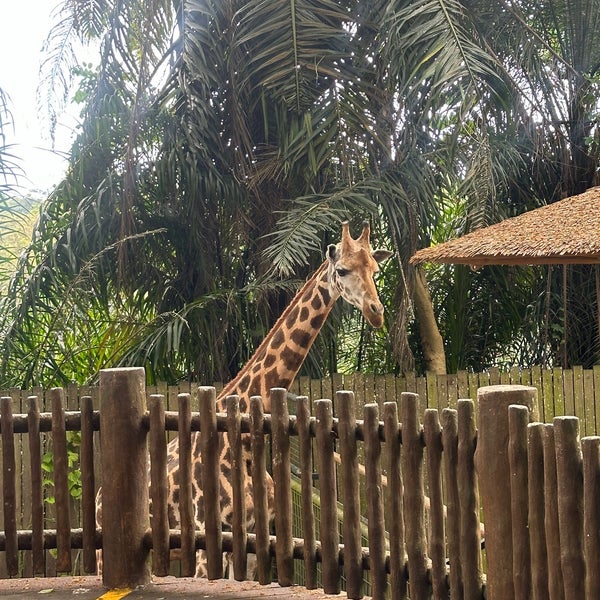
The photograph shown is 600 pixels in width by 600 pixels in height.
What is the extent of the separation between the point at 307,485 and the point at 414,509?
2.01ft

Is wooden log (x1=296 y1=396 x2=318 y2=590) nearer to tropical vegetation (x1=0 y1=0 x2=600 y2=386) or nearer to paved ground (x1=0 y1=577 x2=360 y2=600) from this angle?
paved ground (x1=0 y1=577 x2=360 y2=600)

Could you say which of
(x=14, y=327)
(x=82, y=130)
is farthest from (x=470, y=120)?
(x=14, y=327)

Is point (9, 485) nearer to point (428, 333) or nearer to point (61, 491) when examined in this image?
point (61, 491)

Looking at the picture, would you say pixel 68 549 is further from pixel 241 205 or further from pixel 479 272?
pixel 479 272

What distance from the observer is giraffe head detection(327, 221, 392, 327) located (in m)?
6.64

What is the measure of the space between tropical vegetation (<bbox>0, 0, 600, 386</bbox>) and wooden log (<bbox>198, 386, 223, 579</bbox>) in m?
4.57

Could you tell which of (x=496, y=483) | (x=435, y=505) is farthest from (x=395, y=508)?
(x=496, y=483)

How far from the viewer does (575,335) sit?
12.8 metres

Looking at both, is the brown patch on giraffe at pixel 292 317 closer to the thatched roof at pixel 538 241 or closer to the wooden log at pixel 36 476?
the wooden log at pixel 36 476

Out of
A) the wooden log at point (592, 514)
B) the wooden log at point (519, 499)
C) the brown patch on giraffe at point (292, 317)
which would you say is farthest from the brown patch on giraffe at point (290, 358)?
the wooden log at point (592, 514)

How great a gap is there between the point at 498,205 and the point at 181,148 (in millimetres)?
4071

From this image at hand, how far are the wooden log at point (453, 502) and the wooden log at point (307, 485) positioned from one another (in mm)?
778

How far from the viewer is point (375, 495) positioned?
4.80 m

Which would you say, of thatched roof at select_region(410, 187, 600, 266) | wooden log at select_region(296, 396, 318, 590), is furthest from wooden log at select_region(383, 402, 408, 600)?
thatched roof at select_region(410, 187, 600, 266)
